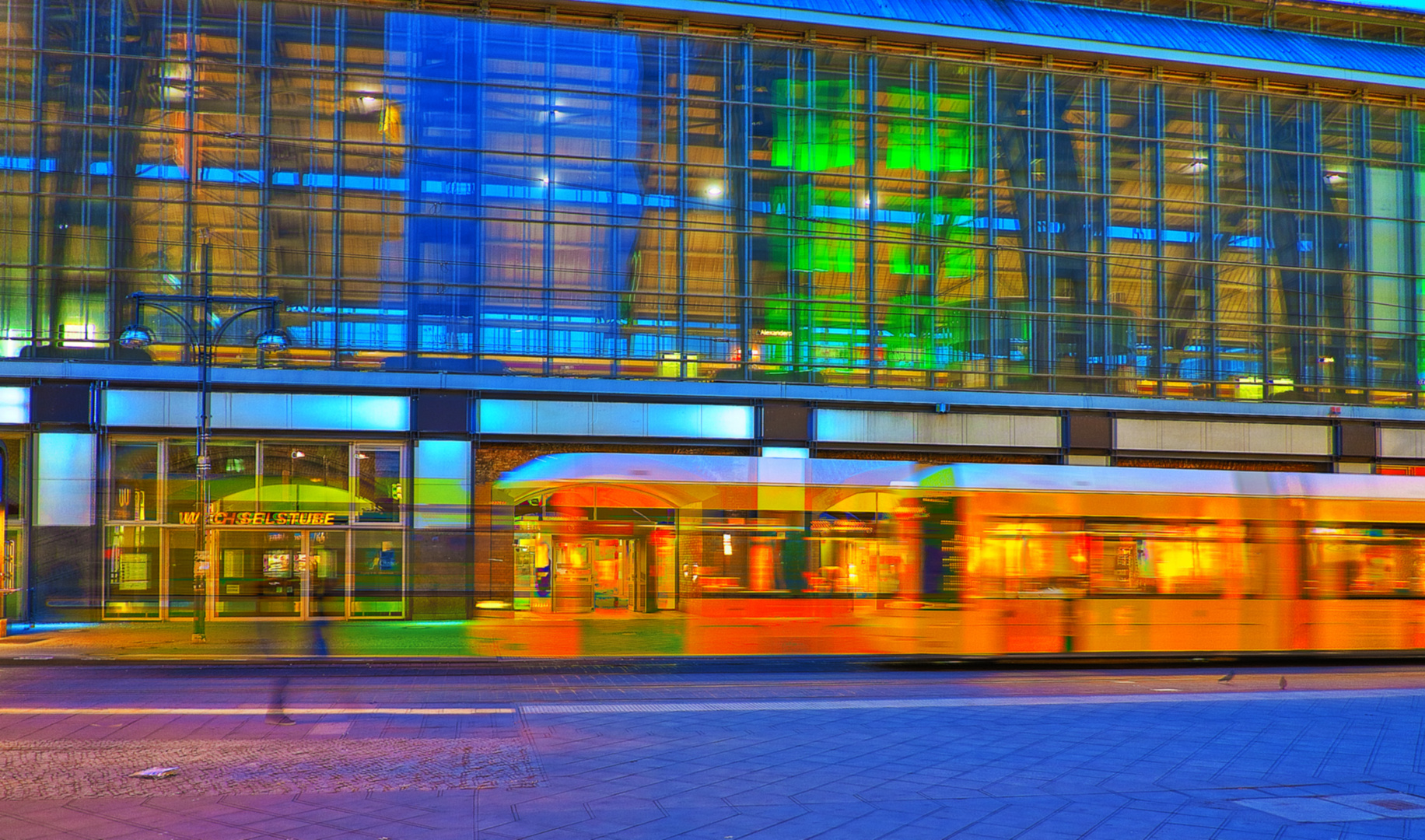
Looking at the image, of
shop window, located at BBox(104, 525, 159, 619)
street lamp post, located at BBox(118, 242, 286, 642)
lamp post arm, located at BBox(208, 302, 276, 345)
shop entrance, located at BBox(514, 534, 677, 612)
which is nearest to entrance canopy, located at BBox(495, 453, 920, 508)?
shop entrance, located at BBox(514, 534, 677, 612)

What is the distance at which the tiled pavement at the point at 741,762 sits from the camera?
24.9 feet

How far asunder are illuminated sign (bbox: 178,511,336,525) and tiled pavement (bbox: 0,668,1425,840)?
13002 mm

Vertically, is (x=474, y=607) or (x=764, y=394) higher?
(x=764, y=394)

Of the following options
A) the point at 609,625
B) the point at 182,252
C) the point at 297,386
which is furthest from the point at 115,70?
the point at 609,625

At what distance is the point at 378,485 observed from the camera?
→ 96.7ft

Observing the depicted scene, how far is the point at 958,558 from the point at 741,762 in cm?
872

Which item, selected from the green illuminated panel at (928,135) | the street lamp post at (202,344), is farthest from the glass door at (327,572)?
the green illuminated panel at (928,135)

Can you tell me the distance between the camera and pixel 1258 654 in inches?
749

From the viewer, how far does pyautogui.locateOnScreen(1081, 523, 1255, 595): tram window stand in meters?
18.0

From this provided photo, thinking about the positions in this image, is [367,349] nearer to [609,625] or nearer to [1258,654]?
[609,625]

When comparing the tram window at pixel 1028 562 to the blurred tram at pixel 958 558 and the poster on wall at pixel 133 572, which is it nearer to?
the blurred tram at pixel 958 558

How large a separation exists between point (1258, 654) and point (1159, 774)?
445 inches

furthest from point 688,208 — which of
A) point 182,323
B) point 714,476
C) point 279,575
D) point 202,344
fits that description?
point 279,575

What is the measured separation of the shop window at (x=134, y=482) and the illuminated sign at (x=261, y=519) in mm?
857
